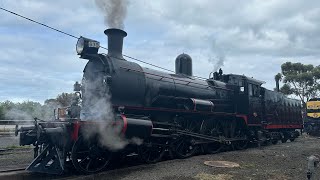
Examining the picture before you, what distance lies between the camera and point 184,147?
12.2 m

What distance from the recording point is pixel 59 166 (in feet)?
26.9

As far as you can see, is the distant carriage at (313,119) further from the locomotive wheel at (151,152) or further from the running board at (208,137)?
the locomotive wheel at (151,152)

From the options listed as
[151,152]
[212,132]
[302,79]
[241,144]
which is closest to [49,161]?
[151,152]

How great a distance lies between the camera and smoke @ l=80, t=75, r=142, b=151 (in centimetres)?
873

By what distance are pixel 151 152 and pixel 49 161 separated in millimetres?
3440

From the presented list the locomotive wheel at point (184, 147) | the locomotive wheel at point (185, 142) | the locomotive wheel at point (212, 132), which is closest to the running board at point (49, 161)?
the locomotive wheel at point (185, 142)

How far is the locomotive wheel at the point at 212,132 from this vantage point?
516 inches

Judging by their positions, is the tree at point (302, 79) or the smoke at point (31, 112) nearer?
the smoke at point (31, 112)

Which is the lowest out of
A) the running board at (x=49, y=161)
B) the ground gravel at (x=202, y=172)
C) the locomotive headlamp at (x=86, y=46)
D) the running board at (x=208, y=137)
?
the ground gravel at (x=202, y=172)

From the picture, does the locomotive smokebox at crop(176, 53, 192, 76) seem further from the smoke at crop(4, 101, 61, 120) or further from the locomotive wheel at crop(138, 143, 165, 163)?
the smoke at crop(4, 101, 61, 120)

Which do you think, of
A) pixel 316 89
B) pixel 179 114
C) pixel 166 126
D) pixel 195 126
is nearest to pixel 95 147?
pixel 166 126

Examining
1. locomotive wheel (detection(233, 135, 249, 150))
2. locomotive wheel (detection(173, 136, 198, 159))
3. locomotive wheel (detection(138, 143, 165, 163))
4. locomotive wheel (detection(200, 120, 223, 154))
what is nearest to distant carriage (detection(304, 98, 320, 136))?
locomotive wheel (detection(233, 135, 249, 150))

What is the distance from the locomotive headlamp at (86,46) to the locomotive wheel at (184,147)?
4333mm

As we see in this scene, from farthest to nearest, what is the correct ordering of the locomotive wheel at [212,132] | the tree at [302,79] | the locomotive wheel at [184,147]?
the tree at [302,79] → the locomotive wheel at [212,132] → the locomotive wheel at [184,147]
